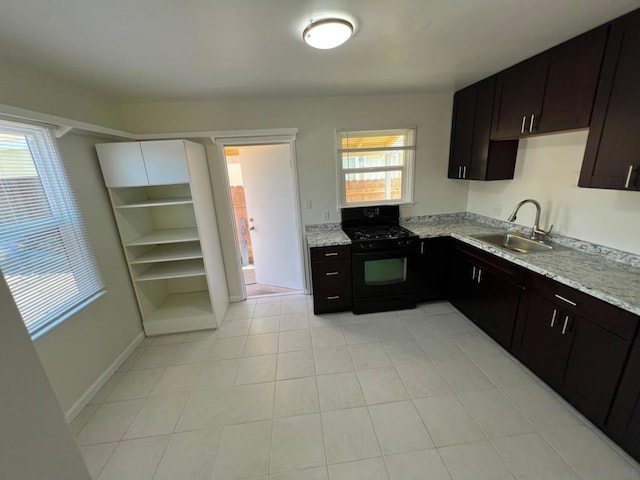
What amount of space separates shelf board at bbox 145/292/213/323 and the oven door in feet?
5.44

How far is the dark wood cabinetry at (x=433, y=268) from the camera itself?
2.84 m

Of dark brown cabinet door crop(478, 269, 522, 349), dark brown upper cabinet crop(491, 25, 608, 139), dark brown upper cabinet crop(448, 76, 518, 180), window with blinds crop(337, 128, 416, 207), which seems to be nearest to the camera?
dark brown upper cabinet crop(491, 25, 608, 139)

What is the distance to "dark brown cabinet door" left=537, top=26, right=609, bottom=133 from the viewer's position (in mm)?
1633

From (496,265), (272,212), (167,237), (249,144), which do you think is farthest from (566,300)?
(167,237)

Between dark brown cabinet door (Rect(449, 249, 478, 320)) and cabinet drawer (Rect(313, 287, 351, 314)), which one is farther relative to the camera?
cabinet drawer (Rect(313, 287, 351, 314))

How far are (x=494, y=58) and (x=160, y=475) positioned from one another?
11.8ft

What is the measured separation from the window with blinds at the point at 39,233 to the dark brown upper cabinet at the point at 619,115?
366 centimetres

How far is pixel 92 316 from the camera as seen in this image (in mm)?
2090

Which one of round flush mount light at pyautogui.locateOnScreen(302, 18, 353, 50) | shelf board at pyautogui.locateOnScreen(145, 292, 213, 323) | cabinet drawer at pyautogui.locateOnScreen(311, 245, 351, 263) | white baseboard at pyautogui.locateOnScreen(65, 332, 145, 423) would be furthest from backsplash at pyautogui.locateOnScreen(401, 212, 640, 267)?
white baseboard at pyautogui.locateOnScreen(65, 332, 145, 423)

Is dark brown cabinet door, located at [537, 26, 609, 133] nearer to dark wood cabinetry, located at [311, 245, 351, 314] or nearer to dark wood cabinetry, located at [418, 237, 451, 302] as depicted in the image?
dark wood cabinetry, located at [418, 237, 451, 302]

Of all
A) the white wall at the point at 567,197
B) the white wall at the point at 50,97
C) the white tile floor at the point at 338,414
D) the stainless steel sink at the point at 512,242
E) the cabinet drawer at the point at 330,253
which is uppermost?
the white wall at the point at 50,97

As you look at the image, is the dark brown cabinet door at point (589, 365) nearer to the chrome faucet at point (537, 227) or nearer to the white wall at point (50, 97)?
the chrome faucet at point (537, 227)

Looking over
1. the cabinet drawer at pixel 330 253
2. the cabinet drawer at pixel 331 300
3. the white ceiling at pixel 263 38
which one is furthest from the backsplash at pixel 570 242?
the white ceiling at pixel 263 38

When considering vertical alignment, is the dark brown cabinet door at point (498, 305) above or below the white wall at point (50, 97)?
below
